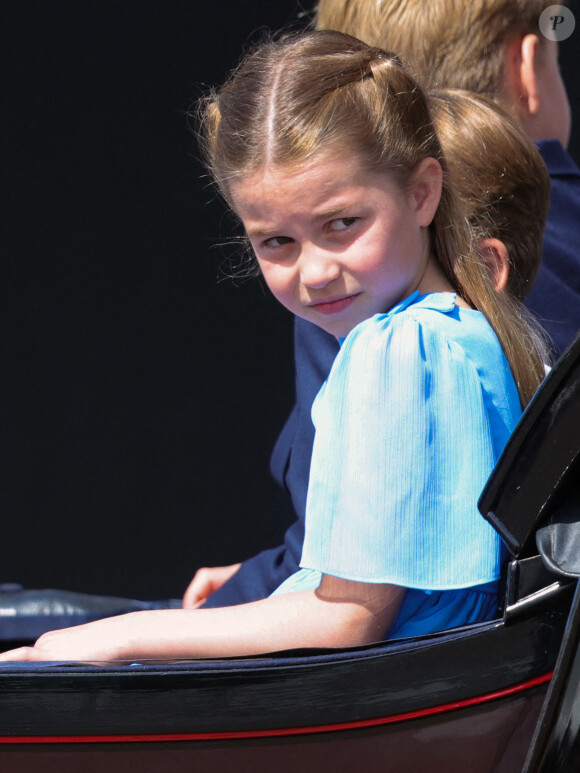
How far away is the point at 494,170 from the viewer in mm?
1351

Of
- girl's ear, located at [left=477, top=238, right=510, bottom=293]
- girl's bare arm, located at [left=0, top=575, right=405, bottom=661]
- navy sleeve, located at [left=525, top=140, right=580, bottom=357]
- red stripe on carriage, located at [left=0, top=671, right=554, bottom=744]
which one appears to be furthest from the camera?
navy sleeve, located at [left=525, top=140, right=580, bottom=357]

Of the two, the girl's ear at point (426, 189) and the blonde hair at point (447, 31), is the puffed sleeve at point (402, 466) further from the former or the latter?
the blonde hair at point (447, 31)

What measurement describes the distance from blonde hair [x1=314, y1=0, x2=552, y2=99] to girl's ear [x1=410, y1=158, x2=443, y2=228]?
15.2 inches

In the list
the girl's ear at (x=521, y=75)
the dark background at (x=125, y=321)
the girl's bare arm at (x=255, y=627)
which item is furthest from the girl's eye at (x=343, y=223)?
the dark background at (x=125, y=321)

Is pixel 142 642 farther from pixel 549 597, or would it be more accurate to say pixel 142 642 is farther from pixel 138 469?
pixel 138 469

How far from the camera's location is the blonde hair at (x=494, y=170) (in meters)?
1.34

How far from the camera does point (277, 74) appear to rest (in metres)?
1.13

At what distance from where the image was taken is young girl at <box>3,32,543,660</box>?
99 centimetres

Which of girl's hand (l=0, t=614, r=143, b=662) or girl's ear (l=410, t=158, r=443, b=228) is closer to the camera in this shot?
girl's hand (l=0, t=614, r=143, b=662)

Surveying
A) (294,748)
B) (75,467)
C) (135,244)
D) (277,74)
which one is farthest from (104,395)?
(294,748)

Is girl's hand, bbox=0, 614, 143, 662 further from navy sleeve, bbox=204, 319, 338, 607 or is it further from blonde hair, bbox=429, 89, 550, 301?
blonde hair, bbox=429, 89, 550, 301

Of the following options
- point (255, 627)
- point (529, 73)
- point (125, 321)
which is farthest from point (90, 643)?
point (125, 321)

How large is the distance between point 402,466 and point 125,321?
1732 mm

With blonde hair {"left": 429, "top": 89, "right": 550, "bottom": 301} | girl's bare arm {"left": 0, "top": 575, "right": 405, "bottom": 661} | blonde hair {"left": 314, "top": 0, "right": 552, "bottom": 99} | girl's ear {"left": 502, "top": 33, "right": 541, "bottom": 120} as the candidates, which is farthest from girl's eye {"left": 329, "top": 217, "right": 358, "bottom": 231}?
girl's ear {"left": 502, "top": 33, "right": 541, "bottom": 120}
